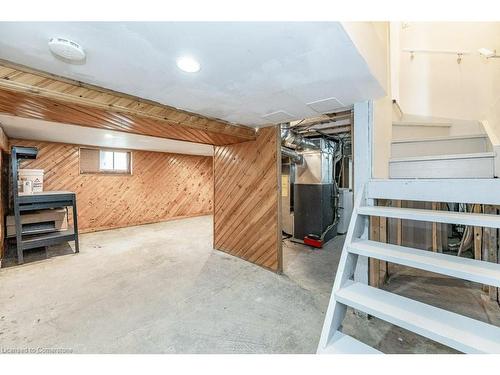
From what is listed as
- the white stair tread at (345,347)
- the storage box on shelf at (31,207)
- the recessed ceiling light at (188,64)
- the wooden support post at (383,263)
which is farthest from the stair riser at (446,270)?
the storage box on shelf at (31,207)

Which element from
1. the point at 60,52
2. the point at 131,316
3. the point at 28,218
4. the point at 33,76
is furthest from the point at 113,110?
the point at 28,218

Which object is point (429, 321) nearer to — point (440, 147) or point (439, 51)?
point (440, 147)

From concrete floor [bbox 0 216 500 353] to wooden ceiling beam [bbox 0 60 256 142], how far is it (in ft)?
6.35

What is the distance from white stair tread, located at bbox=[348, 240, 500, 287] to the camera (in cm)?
107

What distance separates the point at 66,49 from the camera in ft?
4.13

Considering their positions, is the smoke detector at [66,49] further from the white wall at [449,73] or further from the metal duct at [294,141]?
the white wall at [449,73]

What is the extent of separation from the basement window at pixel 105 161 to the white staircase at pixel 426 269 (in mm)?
6236

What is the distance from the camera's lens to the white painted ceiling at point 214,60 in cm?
112

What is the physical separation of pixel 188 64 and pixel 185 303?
2.24 m

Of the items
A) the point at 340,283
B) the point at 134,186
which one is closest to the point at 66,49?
the point at 340,283

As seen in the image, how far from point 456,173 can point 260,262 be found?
8.18 ft

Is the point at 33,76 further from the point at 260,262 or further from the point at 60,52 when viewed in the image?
the point at 260,262

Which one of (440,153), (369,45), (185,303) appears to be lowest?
(185,303)

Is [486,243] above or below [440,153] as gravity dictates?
below
